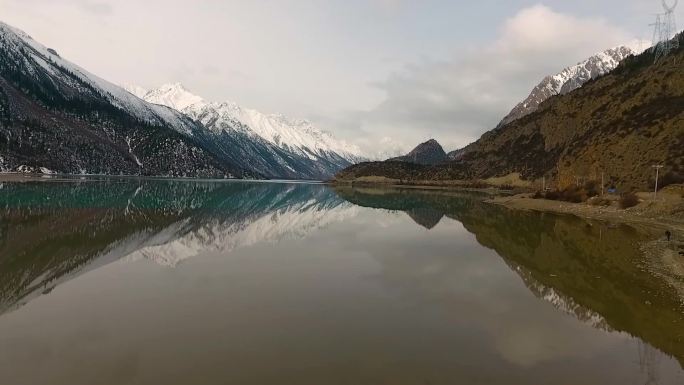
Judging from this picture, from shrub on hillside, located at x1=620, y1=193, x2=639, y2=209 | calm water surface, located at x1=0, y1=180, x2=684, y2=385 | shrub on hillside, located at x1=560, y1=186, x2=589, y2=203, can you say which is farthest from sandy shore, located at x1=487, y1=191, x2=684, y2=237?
calm water surface, located at x1=0, y1=180, x2=684, y2=385

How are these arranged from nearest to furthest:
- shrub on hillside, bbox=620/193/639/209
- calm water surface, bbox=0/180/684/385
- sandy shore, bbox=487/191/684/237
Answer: calm water surface, bbox=0/180/684/385, sandy shore, bbox=487/191/684/237, shrub on hillside, bbox=620/193/639/209

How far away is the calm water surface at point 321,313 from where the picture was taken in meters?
15.6

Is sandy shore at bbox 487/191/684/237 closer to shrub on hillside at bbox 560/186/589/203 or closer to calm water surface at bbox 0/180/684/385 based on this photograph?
shrub on hillside at bbox 560/186/589/203

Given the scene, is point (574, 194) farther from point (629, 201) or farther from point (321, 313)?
point (321, 313)

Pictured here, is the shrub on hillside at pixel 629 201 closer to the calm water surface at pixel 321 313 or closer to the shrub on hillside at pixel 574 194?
the shrub on hillside at pixel 574 194

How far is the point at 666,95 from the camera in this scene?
159 m

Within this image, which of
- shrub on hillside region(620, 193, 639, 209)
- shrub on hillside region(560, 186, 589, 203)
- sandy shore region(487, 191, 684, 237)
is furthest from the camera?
shrub on hillside region(560, 186, 589, 203)

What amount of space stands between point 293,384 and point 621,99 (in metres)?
208

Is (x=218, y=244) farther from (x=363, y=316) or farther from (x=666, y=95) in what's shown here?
(x=666, y=95)

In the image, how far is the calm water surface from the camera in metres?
15.6

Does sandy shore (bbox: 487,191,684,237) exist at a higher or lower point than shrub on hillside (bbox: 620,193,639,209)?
lower

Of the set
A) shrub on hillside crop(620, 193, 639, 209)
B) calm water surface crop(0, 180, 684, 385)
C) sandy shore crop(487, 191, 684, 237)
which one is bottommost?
calm water surface crop(0, 180, 684, 385)

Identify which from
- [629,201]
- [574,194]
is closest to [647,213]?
[629,201]

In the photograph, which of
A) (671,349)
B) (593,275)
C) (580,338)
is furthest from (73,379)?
(593,275)
